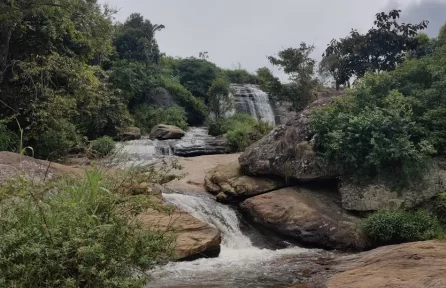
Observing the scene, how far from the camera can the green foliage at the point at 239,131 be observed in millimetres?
17781

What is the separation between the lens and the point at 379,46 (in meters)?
21.7

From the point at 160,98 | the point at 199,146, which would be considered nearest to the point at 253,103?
the point at 160,98

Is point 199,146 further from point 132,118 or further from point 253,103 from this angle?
point 253,103

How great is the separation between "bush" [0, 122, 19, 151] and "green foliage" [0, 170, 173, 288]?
8114mm

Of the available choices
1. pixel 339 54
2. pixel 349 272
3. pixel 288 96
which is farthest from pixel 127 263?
pixel 339 54

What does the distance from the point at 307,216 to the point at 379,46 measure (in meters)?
15.5

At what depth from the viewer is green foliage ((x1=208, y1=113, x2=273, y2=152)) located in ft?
58.3

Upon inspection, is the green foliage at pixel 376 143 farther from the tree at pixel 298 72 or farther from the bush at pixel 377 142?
the tree at pixel 298 72

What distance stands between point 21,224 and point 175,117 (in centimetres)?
1916

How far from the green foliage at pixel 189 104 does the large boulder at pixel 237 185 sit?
14.3m

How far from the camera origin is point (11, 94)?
11.9 meters

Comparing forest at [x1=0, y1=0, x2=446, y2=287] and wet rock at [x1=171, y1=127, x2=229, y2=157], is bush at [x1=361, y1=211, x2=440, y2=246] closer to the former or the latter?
forest at [x1=0, y1=0, x2=446, y2=287]

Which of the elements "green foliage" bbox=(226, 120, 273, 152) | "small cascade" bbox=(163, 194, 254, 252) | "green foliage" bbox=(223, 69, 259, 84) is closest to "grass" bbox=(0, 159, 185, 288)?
"small cascade" bbox=(163, 194, 254, 252)

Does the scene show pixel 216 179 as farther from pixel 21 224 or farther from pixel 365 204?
pixel 21 224
